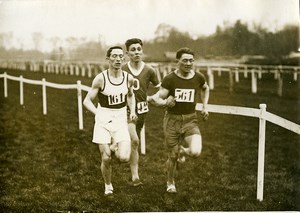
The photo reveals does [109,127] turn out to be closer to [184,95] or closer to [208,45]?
[184,95]

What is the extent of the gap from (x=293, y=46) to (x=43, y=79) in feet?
11.6

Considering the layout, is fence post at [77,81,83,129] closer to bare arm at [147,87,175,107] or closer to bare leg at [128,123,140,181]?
bare leg at [128,123,140,181]

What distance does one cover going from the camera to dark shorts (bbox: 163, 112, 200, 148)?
5.39 m

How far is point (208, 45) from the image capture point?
6.03 metres

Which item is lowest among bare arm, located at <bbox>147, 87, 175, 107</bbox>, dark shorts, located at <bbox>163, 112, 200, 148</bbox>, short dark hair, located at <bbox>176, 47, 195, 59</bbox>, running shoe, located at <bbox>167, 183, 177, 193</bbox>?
running shoe, located at <bbox>167, 183, 177, 193</bbox>

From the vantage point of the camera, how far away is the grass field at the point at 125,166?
5.54m

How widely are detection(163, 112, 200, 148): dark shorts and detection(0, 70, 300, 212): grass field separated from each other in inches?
14.7

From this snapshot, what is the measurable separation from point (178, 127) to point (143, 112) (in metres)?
0.54

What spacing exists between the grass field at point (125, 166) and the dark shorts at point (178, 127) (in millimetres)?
373

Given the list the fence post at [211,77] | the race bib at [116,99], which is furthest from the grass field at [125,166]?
the race bib at [116,99]

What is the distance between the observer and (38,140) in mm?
6332

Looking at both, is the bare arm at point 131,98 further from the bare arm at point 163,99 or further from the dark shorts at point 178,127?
the dark shorts at point 178,127

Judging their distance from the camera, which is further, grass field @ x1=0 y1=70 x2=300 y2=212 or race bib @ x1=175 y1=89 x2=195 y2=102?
grass field @ x1=0 y1=70 x2=300 y2=212

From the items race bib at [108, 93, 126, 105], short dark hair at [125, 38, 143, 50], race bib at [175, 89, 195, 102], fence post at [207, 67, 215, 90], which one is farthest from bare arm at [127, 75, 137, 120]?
fence post at [207, 67, 215, 90]
